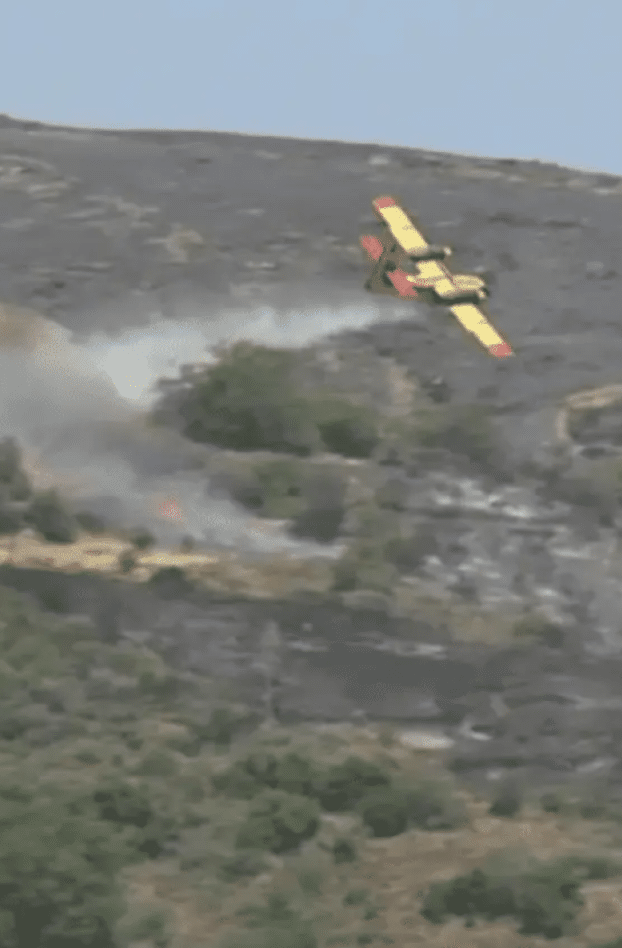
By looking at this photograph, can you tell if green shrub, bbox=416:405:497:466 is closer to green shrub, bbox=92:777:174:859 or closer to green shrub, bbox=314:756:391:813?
green shrub, bbox=314:756:391:813

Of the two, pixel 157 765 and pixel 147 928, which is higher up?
pixel 157 765

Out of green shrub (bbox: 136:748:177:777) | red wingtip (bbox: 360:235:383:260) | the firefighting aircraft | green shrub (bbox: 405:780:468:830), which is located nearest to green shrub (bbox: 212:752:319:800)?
green shrub (bbox: 136:748:177:777)

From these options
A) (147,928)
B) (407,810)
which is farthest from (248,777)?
(147,928)

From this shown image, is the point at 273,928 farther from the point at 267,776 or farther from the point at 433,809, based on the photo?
the point at 433,809

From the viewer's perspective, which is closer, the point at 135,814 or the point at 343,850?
the point at 343,850

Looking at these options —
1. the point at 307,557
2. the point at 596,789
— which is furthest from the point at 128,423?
the point at 596,789

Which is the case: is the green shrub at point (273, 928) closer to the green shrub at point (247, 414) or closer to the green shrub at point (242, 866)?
the green shrub at point (242, 866)
